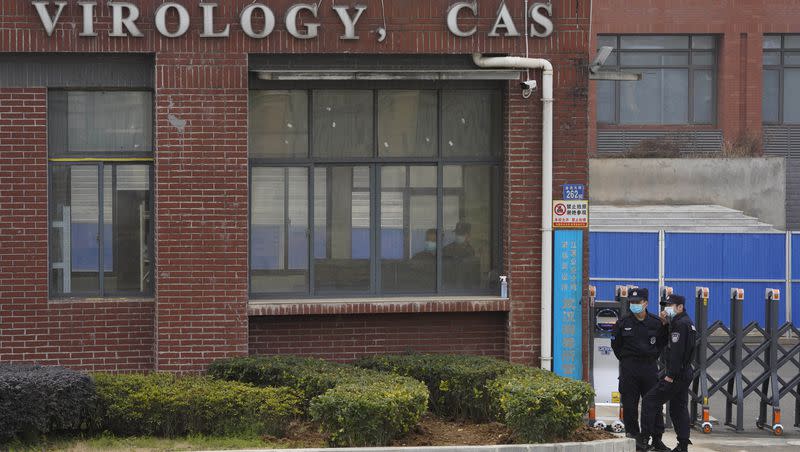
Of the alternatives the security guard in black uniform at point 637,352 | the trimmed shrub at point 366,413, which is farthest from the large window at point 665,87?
the trimmed shrub at point 366,413

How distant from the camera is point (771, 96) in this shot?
38.0 m

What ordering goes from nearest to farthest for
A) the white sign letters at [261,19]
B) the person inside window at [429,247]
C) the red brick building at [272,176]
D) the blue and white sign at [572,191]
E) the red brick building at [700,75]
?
the white sign letters at [261,19] < the red brick building at [272,176] < the blue and white sign at [572,191] < the person inside window at [429,247] < the red brick building at [700,75]

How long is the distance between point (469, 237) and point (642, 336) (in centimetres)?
298

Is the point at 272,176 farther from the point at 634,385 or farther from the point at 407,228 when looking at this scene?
the point at 634,385

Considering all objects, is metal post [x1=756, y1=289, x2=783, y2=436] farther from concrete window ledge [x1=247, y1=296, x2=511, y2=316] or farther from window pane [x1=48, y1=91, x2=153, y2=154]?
window pane [x1=48, y1=91, x2=153, y2=154]

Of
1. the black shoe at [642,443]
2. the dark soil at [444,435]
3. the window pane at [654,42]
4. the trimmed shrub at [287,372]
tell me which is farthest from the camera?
the window pane at [654,42]

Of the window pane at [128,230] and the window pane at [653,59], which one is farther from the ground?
the window pane at [653,59]

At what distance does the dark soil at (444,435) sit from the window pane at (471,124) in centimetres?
399

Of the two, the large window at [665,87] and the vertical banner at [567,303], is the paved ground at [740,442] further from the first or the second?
the large window at [665,87]

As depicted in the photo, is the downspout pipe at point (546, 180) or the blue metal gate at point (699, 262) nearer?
the downspout pipe at point (546, 180)

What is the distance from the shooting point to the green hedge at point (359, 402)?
11758 mm

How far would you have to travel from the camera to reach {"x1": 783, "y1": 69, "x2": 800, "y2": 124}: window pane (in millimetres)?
37969

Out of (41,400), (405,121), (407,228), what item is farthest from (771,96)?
(41,400)

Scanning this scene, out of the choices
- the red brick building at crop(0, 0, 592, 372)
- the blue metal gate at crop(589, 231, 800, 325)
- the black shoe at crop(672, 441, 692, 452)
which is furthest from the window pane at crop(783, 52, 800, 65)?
the black shoe at crop(672, 441, 692, 452)
